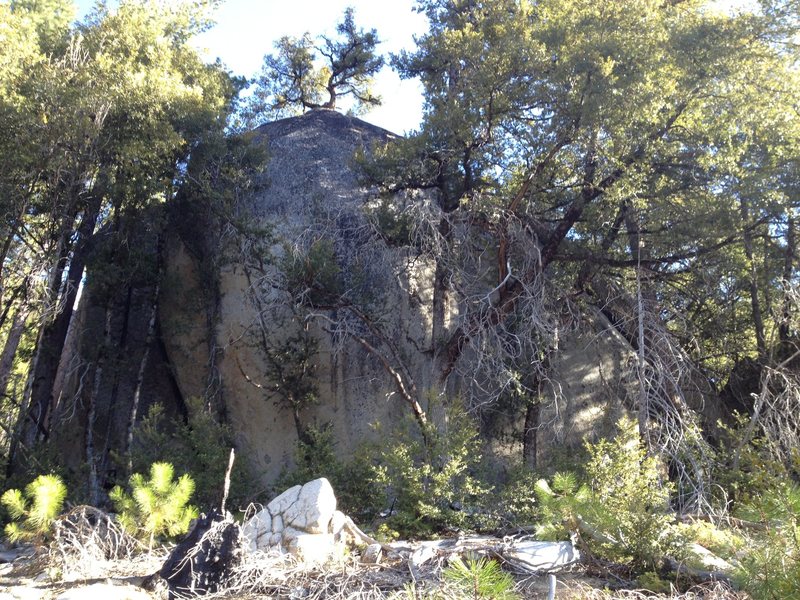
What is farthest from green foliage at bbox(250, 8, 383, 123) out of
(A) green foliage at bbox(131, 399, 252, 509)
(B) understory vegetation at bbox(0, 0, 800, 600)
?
(A) green foliage at bbox(131, 399, 252, 509)

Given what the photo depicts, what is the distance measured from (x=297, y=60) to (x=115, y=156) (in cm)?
789

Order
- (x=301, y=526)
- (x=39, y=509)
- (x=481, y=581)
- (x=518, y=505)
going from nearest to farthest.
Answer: (x=481, y=581) < (x=39, y=509) < (x=301, y=526) < (x=518, y=505)

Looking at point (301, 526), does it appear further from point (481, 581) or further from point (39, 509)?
point (481, 581)

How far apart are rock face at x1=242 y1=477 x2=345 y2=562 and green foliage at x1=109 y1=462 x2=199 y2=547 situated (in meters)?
0.61

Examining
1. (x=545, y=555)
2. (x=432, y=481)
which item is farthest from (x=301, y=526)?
(x=432, y=481)

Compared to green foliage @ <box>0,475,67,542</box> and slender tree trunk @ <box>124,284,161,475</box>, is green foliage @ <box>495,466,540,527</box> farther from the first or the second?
slender tree trunk @ <box>124,284,161,475</box>

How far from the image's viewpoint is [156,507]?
251 inches

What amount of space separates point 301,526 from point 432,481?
101 inches

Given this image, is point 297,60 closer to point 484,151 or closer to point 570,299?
point 484,151

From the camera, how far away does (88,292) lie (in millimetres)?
13039

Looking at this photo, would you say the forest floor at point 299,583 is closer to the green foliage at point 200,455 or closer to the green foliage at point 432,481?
the green foliage at point 432,481

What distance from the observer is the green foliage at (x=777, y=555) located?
4.11 meters

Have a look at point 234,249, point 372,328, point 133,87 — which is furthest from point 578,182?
point 133,87

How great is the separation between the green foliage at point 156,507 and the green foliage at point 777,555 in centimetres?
432
